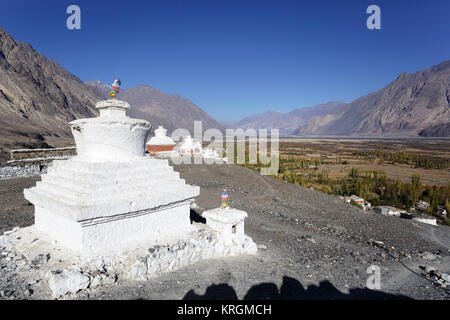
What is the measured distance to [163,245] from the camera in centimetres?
562

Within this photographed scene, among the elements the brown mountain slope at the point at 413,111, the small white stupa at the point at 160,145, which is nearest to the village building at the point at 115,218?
the small white stupa at the point at 160,145

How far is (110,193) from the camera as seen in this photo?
535cm

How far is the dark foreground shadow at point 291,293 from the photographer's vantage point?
188 inches

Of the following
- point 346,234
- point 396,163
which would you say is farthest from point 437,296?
point 396,163

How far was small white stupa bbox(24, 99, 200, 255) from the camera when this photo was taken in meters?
5.11

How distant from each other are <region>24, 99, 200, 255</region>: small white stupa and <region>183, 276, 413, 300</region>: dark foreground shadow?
172 cm

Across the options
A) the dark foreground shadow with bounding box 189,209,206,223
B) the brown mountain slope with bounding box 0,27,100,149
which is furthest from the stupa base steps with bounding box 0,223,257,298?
the brown mountain slope with bounding box 0,27,100,149

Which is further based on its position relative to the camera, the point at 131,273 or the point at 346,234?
the point at 346,234

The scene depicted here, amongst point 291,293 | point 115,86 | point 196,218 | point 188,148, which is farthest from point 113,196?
point 188,148

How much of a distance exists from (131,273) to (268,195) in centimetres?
1051

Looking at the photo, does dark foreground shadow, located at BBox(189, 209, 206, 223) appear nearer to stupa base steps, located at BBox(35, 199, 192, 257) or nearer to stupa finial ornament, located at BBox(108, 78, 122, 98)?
stupa base steps, located at BBox(35, 199, 192, 257)

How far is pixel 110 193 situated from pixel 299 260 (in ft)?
15.0

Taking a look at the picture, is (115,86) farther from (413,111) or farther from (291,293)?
(413,111)

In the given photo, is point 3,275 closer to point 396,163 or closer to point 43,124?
point 396,163
